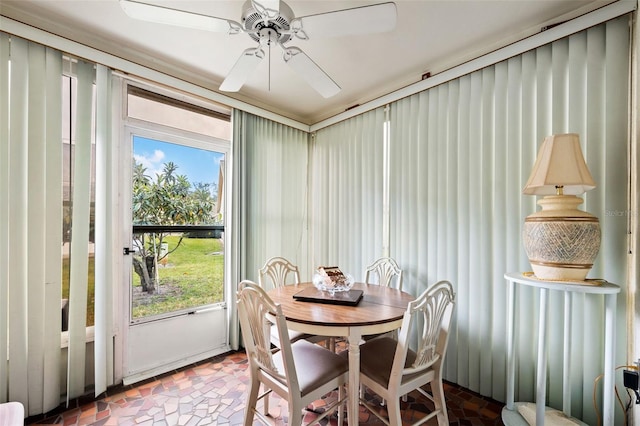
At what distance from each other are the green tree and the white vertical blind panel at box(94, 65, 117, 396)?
299mm

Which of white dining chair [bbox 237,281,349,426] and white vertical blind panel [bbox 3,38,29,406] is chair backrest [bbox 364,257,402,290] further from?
white vertical blind panel [bbox 3,38,29,406]

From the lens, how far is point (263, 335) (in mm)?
1479

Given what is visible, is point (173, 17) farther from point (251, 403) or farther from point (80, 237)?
point (251, 403)

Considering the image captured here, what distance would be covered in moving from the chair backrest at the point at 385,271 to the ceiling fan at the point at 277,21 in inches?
70.4

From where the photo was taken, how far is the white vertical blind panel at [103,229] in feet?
6.72

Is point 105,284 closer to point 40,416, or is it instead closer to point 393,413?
point 40,416

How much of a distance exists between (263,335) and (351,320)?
0.48 m

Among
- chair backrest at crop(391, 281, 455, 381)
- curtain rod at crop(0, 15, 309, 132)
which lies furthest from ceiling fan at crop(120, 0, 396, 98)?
chair backrest at crop(391, 281, 455, 381)

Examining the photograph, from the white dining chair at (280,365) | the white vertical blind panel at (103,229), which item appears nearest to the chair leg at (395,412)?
the white dining chair at (280,365)

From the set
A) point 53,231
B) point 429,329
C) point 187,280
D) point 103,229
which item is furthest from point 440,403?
point 53,231

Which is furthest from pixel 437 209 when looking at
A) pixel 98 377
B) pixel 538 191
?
pixel 98 377

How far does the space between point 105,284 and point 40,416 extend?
2.93 feet

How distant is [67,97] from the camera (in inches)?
80.7

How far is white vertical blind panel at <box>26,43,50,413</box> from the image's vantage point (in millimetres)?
1831
